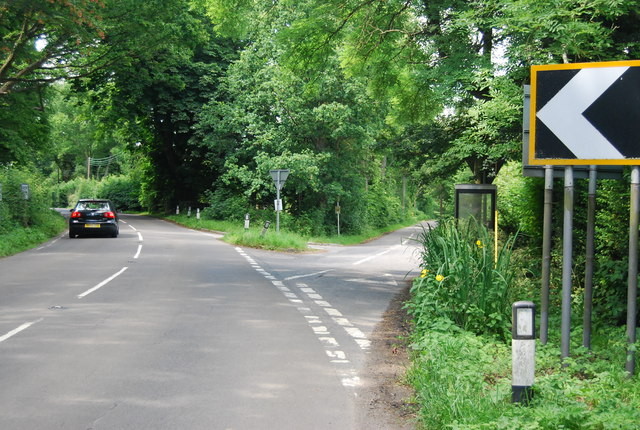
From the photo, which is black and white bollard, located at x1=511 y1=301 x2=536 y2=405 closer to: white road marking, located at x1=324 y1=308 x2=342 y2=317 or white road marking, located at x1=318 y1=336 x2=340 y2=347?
white road marking, located at x1=318 y1=336 x2=340 y2=347

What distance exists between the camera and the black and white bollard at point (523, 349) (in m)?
4.26

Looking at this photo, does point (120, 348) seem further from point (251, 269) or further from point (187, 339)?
point (251, 269)

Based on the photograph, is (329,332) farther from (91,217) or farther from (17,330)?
(91,217)

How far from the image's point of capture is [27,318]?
28.9 ft

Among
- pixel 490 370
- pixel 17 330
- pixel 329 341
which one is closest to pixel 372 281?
pixel 329 341

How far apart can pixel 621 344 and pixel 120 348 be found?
516 centimetres

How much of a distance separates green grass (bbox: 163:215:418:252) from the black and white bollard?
20940 mm

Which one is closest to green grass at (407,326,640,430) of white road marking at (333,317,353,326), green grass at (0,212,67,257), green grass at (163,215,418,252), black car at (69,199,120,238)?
white road marking at (333,317,353,326)

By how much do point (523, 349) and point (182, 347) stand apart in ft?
13.5

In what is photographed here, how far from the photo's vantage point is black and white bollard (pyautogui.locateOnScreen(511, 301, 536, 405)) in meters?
4.26

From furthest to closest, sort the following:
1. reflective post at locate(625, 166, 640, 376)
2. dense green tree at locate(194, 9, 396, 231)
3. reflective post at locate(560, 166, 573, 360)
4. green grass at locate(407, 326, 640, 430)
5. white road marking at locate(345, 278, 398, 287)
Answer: dense green tree at locate(194, 9, 396, 231)
white road marking at locate(345, 278, 398, 287)
reflective post at locate(560, 166, 573, 360)
reflective post at locate(625, 166, 640, 376)
green grass at locate(407, 326, 640, 430)

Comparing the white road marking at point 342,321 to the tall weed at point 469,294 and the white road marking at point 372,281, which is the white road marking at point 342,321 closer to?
the tall weed at point 469,294

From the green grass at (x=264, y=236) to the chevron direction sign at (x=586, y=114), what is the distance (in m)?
20.4

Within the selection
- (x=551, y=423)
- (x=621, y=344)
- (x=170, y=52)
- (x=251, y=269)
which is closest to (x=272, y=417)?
(x=551, y=423)
